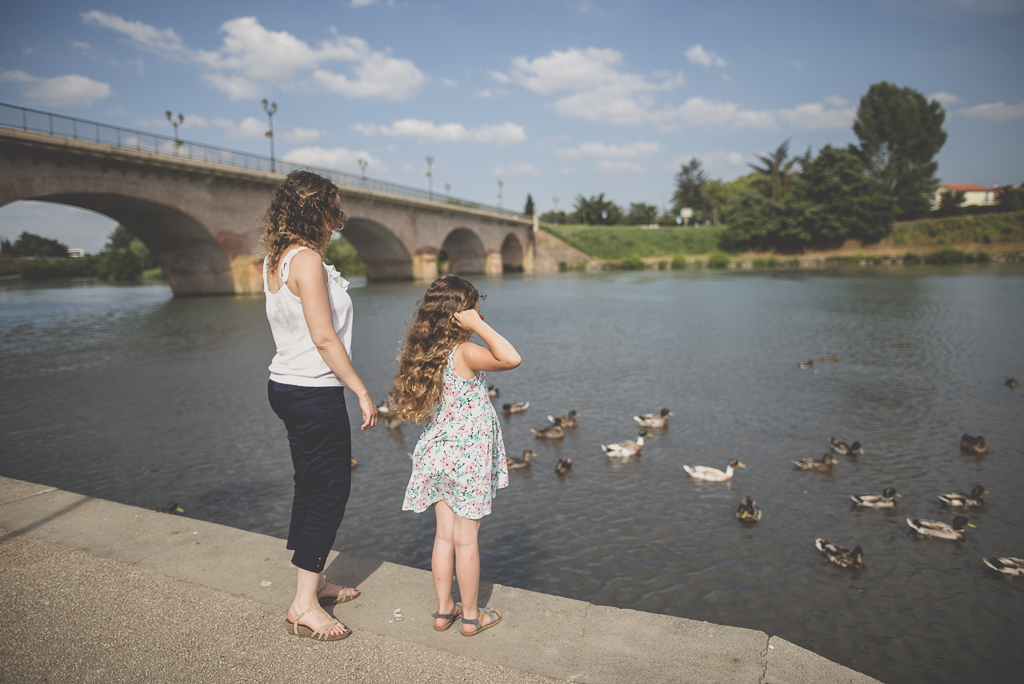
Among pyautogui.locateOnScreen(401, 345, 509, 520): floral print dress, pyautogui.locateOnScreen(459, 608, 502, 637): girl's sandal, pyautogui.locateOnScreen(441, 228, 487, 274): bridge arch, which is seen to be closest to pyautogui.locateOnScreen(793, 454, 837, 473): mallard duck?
pyautogui.locateOnScreen(459, 608, 502, 637): girl's sandal

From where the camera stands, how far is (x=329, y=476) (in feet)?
10.5

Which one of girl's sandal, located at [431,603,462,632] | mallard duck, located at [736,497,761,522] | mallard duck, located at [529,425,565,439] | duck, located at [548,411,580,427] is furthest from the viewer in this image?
duck, located at [548,411,580,427]

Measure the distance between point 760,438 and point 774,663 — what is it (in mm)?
6506

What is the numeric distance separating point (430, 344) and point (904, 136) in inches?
3429

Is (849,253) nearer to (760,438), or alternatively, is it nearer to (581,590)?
(760,438)

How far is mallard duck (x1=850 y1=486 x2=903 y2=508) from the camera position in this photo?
21.5 ft

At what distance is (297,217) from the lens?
312cm

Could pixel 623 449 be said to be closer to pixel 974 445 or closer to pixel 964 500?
pixel 964 500

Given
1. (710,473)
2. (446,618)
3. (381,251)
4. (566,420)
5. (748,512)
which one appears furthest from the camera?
(381,251)

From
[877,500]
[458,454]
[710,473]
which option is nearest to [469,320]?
[458,454]

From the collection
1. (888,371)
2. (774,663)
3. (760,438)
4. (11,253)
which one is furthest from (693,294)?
(11,253)

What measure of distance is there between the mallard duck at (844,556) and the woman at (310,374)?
4537mm

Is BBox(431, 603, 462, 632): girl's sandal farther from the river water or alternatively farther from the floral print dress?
the river water

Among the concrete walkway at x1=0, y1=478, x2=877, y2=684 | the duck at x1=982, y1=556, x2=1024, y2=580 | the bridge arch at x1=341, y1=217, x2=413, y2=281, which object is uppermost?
the bridge arch at x1=341, y1=217, x2=413, y2=281
